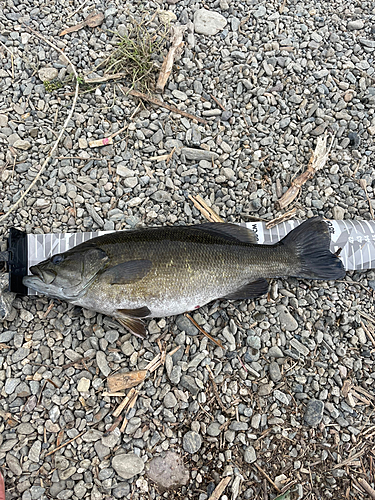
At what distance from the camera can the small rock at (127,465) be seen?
10.7 ft

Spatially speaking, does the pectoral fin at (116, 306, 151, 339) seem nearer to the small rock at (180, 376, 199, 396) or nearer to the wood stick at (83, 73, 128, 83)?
the small rock at (180, 376, 199, 396)

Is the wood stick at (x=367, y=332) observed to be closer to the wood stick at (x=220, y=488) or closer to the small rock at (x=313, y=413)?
the small rock at (x=313, y=413)

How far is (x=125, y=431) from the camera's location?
3.40 meters

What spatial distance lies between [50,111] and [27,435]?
349cm

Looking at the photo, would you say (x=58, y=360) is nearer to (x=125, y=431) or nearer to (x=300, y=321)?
(x=125, y=431)

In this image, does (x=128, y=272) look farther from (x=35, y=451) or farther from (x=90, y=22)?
(x=90, y=22)

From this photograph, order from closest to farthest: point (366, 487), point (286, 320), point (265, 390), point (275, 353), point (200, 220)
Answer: point (366, 487)
point (265, 390)
point (275, 353)
point (286, 320)
point (200, 220)

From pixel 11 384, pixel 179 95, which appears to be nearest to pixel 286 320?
pixel 11 384

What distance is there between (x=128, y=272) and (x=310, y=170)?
8.07 ft

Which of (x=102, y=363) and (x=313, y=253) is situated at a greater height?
(x=313, y=253)

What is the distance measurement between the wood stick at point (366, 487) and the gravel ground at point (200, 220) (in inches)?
1.1

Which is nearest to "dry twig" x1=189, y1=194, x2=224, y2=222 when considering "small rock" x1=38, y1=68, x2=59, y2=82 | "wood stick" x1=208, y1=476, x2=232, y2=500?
"small rock" x1=38, y1=68, x2=59, y2=82

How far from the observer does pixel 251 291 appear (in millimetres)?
3684

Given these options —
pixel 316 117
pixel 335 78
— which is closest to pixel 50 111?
pixel 316 117
